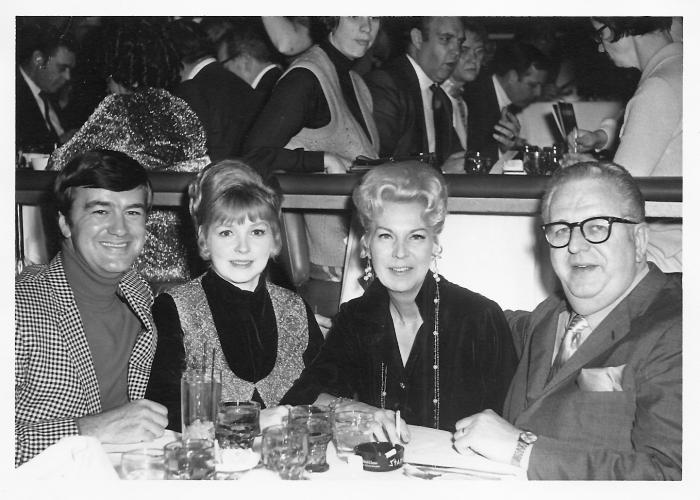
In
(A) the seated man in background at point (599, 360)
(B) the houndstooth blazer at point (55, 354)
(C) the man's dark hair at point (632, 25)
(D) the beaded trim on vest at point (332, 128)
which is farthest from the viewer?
(D) the beaded trim on vest at point (332, 128)

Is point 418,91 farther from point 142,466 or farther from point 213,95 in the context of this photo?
point 142,466

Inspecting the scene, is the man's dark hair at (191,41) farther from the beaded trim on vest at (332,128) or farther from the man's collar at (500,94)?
the man's collar at (500,94)

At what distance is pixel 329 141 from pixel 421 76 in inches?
31.4

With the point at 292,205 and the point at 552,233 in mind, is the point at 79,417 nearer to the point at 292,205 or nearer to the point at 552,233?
the point at 292,205

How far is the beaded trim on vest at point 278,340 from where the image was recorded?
2.49 metres

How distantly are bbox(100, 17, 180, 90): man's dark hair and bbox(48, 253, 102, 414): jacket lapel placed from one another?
87 cm

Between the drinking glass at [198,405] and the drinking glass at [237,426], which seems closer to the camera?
the drinking glass at [237,426]

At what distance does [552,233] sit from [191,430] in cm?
118

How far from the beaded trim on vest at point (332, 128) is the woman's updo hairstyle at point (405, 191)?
0.54 metres

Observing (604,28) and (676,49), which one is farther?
(604,28)

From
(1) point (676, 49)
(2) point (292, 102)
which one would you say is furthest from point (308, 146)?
(1) point (676, 49)

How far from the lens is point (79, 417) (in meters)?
2.41

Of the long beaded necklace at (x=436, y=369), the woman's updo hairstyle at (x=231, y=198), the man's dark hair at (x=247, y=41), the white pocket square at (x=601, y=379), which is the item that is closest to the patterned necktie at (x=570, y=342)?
the white pocket square at (x=601, y=379)
